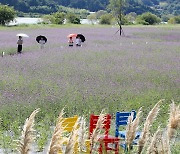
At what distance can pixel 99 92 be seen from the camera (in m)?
9.74

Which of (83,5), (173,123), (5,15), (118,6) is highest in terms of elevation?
(83,5)

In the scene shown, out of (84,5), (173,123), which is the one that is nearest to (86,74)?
(173,123)

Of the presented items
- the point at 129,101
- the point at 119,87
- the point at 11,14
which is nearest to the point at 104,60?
the point at 119,87

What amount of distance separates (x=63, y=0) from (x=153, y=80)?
116550mm

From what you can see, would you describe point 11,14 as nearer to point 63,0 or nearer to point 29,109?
point 29,109

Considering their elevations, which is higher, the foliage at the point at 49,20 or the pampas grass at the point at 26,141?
the pampas grass at the point at 26,141

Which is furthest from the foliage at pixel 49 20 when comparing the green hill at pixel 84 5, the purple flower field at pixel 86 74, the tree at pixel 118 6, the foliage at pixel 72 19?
the purple flower field at pixel 86 74

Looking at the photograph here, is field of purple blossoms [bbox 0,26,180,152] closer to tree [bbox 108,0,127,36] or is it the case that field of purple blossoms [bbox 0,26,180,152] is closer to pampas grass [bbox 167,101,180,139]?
pampas grass [bbox 167,101,180,139]

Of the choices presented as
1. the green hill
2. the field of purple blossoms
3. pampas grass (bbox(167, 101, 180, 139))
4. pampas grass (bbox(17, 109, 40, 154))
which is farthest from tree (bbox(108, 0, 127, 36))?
pampas grass (bbox(17, 109, 40, 154))

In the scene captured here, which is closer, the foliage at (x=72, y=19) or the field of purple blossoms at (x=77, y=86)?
the field of purple blossoms at (x=77, y=86)

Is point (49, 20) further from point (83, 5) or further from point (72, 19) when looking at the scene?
point (83, 5)

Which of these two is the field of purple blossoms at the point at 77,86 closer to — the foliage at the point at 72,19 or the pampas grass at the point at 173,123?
the pampas grass at the point at 173,123

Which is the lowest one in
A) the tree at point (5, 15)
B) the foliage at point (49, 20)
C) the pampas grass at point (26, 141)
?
the foliage at point (49, 20)

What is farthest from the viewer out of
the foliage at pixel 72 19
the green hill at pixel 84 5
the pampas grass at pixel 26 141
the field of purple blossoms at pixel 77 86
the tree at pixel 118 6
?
the green hill at pixel 84 5
